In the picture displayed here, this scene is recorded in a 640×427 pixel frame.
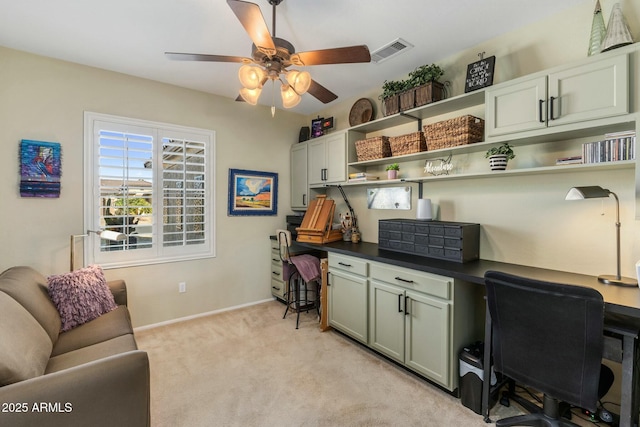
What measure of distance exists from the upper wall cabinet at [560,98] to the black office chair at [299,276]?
219 centimetres

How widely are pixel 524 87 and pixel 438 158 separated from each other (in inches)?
36.6

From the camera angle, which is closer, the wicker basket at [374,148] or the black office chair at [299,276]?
the wicker basket at [374,148]

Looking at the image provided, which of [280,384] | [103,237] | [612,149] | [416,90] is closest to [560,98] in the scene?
[612,149]

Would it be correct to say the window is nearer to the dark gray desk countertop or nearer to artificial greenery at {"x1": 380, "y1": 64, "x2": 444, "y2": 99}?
the dark gray desk countertop

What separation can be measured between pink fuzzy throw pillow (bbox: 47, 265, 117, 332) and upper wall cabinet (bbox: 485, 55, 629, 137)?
3.37 metres

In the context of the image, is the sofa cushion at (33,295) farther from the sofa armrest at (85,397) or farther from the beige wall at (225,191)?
the sofa armrest at (85,397)

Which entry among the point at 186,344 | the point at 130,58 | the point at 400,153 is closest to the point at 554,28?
the point at 400,153

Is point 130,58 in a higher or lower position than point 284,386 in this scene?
higher

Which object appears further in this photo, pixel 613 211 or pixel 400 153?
pixel 400 153

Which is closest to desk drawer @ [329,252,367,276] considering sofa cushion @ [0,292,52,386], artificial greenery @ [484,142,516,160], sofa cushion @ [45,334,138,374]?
artificial greenery @ [484,142,516,160]

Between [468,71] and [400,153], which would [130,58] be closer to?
[400,153]

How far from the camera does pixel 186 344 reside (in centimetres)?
292

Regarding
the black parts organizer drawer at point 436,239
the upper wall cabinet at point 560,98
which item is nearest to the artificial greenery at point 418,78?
the upper wall cabinet at point 560,98

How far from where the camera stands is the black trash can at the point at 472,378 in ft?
6.40
